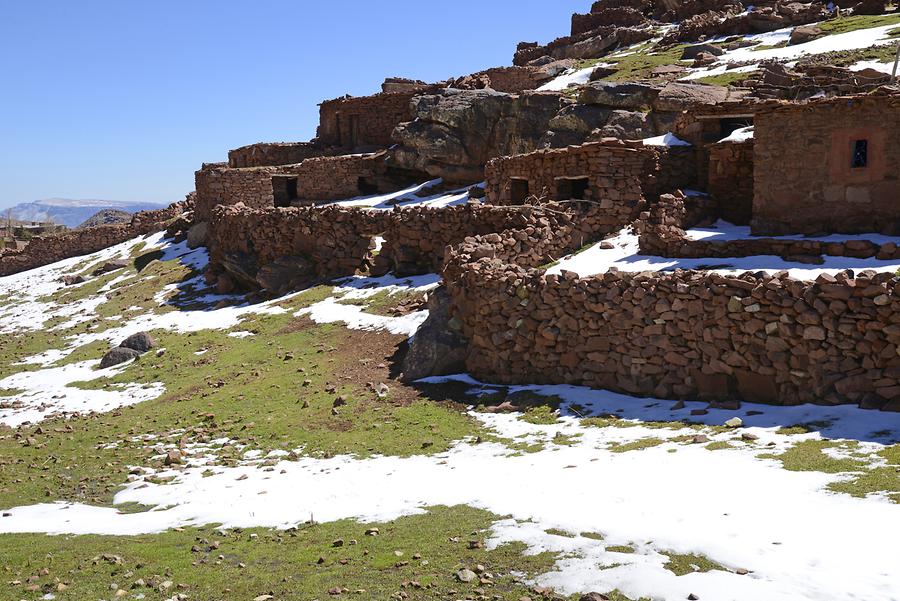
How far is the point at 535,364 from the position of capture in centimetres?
1627

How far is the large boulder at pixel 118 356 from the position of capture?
22.9m

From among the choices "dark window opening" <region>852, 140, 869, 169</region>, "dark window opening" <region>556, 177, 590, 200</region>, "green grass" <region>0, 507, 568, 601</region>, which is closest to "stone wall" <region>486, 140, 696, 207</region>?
"dark window opening" <region>556, 177, 590, 200</region>

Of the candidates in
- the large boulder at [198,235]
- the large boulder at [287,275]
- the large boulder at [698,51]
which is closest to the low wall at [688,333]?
the large boulder at [287,275]

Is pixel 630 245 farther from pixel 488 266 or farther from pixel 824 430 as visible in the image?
pixel 824 430

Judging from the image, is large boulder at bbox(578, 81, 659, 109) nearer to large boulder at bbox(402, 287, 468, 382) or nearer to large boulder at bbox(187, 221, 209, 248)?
large boulder at bbox(402, 287, 468, 382)

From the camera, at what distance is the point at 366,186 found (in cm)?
3525

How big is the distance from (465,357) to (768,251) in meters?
6.58

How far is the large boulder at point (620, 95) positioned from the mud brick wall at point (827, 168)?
38.5 feet

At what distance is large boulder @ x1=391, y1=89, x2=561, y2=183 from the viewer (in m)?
Answer: 33.0

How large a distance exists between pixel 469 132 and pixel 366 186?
500 cm

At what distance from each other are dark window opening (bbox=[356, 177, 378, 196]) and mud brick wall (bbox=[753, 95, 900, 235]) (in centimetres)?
1923

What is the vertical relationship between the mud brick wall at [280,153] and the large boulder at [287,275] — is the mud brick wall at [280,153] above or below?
above

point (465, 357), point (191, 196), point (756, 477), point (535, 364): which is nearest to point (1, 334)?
point (191, 196)

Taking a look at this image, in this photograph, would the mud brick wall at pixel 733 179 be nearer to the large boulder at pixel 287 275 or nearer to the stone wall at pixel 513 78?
the large boulder at pixel 287 275
